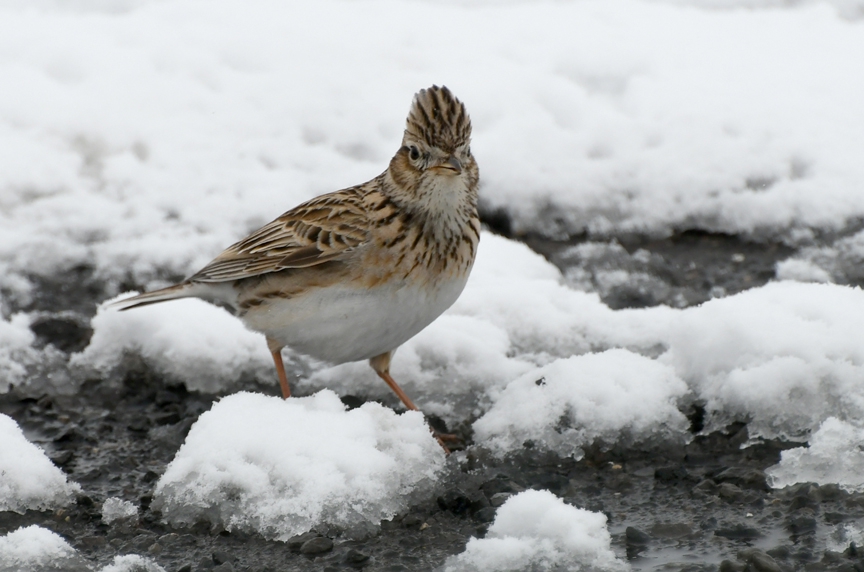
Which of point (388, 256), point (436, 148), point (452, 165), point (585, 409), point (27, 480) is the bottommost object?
point (27, 480)

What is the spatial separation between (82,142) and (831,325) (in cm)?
616

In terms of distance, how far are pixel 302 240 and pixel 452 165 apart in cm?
101

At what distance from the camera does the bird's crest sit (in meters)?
5.43

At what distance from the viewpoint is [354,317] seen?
547 centimetres

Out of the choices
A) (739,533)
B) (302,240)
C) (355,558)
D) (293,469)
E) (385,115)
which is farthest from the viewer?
(385,115)

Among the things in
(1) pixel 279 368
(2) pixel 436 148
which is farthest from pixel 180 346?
(2) pixel 436 148

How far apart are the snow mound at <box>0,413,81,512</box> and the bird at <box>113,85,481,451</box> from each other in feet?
4.52

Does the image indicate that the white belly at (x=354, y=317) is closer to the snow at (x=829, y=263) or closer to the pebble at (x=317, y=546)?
the pebble at (x=317, y=546)

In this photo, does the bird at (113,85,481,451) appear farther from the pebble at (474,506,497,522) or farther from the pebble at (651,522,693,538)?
the pebble at (651,522,693,538)

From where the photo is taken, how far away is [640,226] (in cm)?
840

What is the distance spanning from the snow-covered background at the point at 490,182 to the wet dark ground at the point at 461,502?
12 centimetres

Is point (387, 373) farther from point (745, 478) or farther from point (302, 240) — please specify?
point (745, 478)

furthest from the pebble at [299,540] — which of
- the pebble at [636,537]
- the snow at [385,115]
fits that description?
the snow at [385,115]

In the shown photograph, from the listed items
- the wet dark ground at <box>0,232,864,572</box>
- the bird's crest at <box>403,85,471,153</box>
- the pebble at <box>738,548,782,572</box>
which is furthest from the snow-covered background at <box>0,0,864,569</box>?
the bird's crest at <box>403,85,471,153</box>
